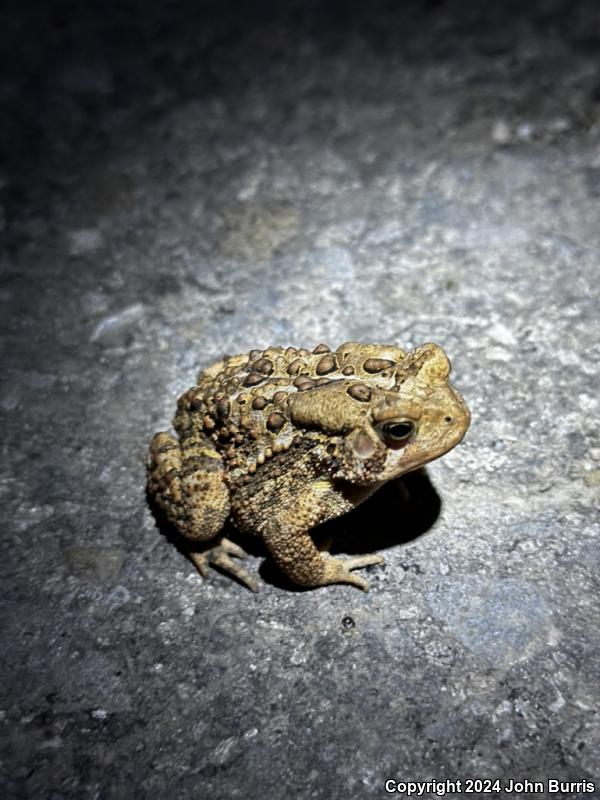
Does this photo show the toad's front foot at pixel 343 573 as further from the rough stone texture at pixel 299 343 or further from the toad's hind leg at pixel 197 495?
the toad's hind leg at pixel 197 495

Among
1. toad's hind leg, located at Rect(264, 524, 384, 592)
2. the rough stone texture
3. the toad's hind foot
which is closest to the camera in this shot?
the rough stone texture

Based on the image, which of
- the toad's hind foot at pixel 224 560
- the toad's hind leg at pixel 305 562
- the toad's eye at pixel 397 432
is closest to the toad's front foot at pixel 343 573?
the toad's hind leg at pixel 305 562

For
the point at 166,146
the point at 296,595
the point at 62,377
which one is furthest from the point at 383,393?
the point at 166,146

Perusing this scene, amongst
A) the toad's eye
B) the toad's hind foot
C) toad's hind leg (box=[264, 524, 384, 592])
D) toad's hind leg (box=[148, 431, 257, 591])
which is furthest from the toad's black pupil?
the toad's hind foot

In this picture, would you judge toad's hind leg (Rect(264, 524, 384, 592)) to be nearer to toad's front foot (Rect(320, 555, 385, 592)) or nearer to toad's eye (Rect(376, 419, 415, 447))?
toad's front foot (Rect(320, 555, 385, 592))

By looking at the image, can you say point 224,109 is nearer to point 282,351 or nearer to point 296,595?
point 282,351

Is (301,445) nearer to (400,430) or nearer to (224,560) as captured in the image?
(400,430)

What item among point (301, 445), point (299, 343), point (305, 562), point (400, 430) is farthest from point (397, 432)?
point (299, 343)
